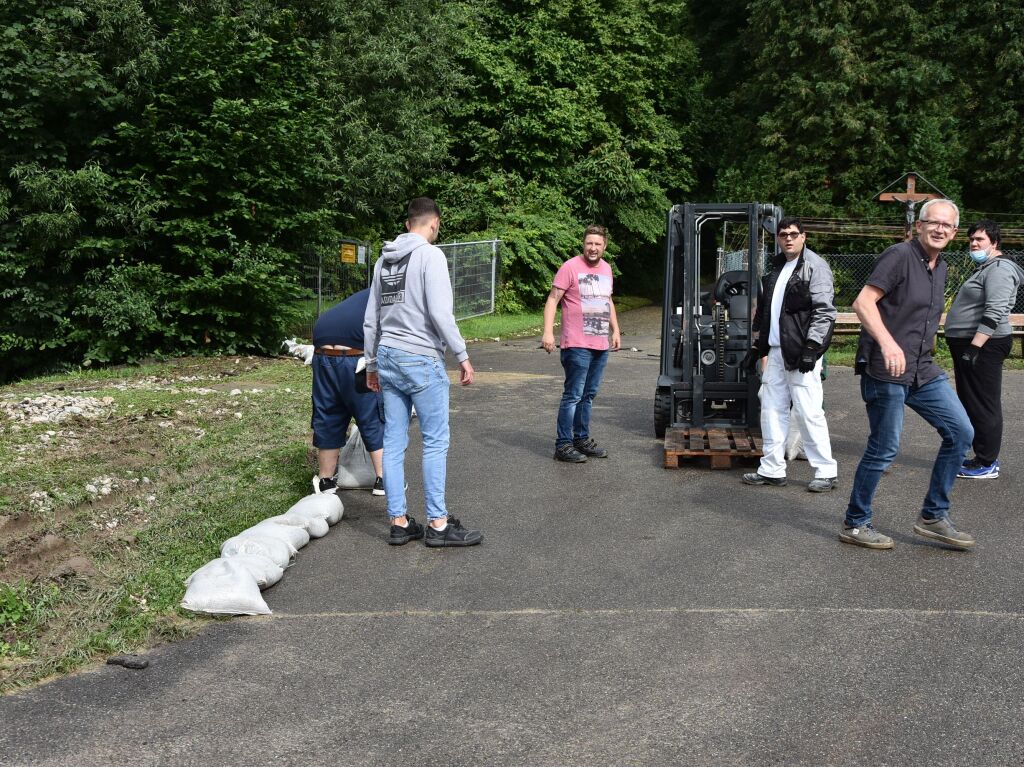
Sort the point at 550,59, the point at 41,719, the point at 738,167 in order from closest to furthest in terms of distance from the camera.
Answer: the point at 41,719, the point at 550,59, the point at 738,167

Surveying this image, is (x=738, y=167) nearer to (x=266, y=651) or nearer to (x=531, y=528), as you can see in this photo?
(x=531, y=528)

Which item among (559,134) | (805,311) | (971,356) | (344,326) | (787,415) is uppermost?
(559,134)

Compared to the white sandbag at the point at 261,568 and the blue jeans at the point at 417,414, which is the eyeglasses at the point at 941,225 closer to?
the blue jeans at the point at 417,414

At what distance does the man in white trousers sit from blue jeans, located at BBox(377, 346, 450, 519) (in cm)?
268

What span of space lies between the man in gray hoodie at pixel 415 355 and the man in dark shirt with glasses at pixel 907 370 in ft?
7.34

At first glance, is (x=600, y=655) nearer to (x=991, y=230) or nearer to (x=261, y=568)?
(x=261, y=568)

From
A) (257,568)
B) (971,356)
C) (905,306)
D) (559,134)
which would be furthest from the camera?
(559,134)

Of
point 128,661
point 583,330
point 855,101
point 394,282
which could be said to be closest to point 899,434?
point 394,282

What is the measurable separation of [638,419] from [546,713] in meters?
7.37

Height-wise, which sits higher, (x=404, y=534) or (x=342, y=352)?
(x=342, y=352)

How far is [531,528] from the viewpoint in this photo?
6.66 metres

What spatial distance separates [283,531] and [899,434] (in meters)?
3.50

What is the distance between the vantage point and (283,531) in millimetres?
6012

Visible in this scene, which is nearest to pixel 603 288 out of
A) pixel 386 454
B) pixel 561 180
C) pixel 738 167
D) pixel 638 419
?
Answer: pixel 638 419
